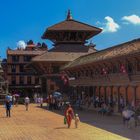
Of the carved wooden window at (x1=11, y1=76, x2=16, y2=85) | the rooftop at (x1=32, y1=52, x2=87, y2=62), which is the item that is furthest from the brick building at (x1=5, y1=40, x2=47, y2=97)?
the rooftop at (x1=32, y1=52, x2=87, y2=62)

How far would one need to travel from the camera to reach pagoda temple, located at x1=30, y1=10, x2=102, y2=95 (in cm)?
7038

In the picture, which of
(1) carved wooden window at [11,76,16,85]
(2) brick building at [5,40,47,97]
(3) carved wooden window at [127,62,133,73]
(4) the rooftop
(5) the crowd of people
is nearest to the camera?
(5) the crowd of people

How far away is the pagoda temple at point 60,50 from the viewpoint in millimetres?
70375

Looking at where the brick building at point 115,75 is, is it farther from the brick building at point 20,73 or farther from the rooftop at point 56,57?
the brick building at point 20,73

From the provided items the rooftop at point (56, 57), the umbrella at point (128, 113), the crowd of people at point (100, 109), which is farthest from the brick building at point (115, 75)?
the rooftop at point (56, 57)

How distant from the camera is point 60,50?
74375 millimetres

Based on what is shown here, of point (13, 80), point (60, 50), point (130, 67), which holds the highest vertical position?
point (60, 50)

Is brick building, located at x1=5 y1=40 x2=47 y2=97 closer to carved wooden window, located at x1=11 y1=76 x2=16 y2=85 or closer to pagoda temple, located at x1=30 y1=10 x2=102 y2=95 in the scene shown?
carved wooden window, located at x1=11 y1=76 x2=16 y2=85

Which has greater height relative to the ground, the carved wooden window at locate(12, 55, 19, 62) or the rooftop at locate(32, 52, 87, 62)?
the carved wooden window at locate(12, 55, 19, 62)

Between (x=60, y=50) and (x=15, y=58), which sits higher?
(x=15, y=58)

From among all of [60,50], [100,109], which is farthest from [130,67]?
[60,50]

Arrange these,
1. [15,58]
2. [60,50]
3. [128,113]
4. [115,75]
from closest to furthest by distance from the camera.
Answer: [128,113] → [115,75] → [60,50] → [15,58]

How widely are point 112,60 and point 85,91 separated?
16343 mm

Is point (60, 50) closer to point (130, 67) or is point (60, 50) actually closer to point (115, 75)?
point (115, 75)
